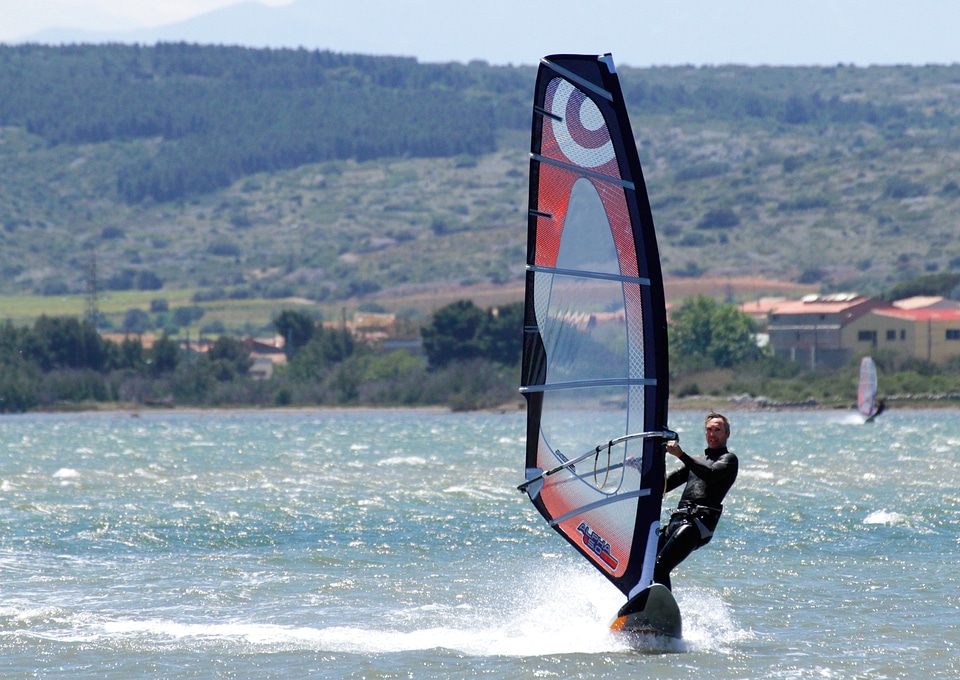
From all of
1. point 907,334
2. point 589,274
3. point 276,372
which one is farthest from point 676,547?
point 276,372

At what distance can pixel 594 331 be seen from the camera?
28.6 feet

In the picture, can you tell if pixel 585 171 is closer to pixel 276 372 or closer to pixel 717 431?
pixel 717 431

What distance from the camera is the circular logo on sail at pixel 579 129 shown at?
8.42 meters

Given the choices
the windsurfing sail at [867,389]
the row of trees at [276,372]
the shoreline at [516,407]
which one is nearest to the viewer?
the windsurfing sail at [867,389]

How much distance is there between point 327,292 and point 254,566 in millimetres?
126246

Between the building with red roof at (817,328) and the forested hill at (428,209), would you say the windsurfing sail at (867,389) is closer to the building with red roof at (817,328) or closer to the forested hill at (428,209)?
the building with red roof at (817,328)

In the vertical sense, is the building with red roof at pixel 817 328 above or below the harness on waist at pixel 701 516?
below

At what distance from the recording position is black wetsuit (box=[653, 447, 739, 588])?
8.53m

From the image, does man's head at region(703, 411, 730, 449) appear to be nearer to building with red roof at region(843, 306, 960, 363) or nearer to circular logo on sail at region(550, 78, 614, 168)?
circular logo on sail at region(550, 78, 614, 168)

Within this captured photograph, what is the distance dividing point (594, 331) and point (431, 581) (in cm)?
375

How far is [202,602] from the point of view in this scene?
10852 millimetres

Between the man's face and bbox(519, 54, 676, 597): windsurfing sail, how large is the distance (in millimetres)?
316

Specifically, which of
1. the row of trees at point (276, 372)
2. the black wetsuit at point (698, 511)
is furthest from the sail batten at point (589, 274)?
the row of trees at point (276, 372)

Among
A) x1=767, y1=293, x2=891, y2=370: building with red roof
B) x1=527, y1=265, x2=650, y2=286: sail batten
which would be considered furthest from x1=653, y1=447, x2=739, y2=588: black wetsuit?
x1=767, y1=293, x2=891, y2=370: building with red roof
